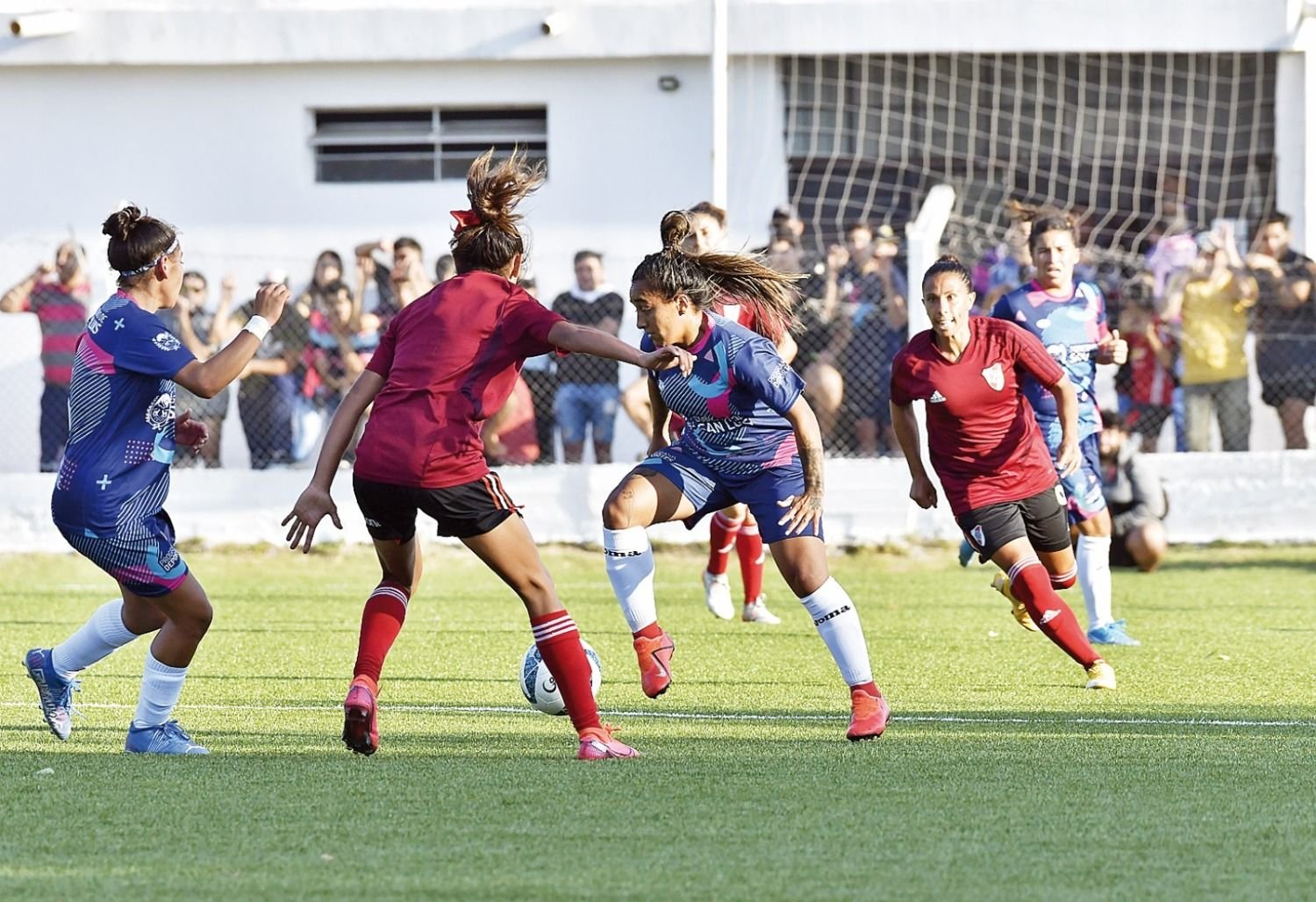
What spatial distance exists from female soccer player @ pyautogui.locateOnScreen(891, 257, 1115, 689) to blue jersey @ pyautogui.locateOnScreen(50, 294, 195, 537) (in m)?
3.01

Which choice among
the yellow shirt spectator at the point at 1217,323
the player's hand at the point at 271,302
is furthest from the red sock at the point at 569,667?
the yellow shirt spectator at the point at 1217,323

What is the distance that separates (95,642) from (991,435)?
11.5 ft

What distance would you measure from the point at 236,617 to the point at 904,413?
4.35 m

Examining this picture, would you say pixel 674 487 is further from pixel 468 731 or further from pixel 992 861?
pixel 992 861

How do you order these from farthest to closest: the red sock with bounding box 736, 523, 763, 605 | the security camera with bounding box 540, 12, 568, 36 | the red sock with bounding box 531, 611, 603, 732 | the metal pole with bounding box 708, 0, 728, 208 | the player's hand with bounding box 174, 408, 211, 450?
the security camera with bounding box 540, 12, 568, 36, the metal pole with bounding box 708, 0, 728, 208, the red sock with bounding box 736, 523, 763, 605, the player's hand with bounding box 174, 408, 211, 450, the red sock with bounding box 531, 611, 603, 732

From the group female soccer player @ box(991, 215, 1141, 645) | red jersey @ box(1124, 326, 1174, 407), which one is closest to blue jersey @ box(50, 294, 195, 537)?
female soccer player @ box(991, 215, 1141, 645)

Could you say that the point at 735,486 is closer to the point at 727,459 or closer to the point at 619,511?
the point at 727,459

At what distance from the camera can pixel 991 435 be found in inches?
305

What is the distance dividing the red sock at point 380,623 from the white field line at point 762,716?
3.21 ft

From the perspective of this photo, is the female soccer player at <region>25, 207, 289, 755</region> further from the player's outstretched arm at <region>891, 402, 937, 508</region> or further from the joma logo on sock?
the player's outstretched arm at <region>891, 402, 937, 508</region>

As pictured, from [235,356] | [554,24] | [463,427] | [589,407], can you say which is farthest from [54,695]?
[554,24]

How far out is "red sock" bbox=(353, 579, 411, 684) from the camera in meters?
6.12

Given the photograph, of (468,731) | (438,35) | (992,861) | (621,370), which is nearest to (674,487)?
(468,731)

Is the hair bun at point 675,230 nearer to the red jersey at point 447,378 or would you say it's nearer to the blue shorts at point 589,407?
the red jersey at point 447,378
